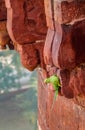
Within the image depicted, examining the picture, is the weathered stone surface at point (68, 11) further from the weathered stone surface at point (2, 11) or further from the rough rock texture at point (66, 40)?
the weathered stone surface at point (2, 11)

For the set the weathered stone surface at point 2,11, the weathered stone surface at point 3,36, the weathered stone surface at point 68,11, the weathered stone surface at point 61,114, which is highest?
the weathered stone surface at point 68,11

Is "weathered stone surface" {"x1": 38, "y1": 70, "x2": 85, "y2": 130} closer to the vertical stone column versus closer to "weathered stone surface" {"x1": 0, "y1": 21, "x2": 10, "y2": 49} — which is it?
the vertical stone column

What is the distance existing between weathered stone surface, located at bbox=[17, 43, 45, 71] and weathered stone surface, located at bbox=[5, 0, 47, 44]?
0.20ft

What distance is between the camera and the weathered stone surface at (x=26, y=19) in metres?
2.40

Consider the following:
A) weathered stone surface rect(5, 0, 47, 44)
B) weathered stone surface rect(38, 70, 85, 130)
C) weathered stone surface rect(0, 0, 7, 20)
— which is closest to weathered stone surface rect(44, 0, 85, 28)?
weathered stone surface rect(5, 0, 47, 44)

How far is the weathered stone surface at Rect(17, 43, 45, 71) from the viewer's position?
2525mm

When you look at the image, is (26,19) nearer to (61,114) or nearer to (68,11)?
(68,11)

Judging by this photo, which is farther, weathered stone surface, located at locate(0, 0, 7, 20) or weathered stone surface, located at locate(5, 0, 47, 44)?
weathered stone surface, located at locate(0, 0, 7, 20)

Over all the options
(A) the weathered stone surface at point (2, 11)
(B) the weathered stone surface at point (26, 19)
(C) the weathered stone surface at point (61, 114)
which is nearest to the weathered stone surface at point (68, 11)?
(B) the weathered stone surface at point (26, 19)

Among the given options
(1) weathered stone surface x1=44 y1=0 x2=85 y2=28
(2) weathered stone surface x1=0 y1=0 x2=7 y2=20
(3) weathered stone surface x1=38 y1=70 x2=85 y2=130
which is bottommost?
(3) weathered stone surface x1=38 y1=70 x2=85 y2=130

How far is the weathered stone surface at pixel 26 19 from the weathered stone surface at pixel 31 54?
0.20 feet

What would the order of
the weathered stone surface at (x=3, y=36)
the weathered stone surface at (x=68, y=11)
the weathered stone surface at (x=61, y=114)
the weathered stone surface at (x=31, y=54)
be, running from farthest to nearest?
1. the weathered stone surface at (x=3, y=36)
2. the weathered stone surface at (x=31, y=54)
3. the weathered stone surface at (x=61, y=114)
4. the weathered stone surface at (x=68, y=11)

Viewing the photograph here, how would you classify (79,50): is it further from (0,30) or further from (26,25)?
(0,30)

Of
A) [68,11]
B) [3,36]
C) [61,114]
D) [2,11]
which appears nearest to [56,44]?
[68,11]
